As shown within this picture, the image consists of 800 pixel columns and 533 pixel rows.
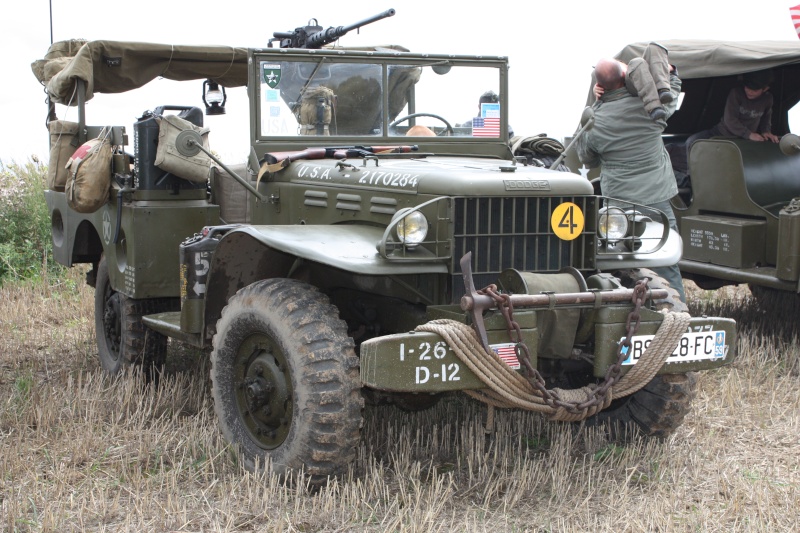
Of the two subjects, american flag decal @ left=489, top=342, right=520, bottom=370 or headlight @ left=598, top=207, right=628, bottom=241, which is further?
headlight @ left=598, top=207, right=628, bottom=241

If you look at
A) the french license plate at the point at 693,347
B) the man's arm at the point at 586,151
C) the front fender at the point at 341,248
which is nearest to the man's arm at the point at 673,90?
the man's arm at the point at 586,151

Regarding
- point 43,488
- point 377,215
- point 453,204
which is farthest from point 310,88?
point 43,488

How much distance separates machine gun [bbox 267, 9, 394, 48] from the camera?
275 inches

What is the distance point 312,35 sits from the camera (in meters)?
7.23

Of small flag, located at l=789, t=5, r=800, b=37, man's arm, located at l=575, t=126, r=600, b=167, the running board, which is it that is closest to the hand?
small flag, located at l=789, t=5, r=800, b=37

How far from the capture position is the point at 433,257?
4.29 meters

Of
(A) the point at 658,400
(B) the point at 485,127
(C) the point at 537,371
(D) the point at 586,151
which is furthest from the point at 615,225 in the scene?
(D) the point at 586,151

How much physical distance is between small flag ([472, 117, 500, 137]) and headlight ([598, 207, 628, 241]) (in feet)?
4.49

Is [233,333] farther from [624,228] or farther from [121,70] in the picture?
[121,70]

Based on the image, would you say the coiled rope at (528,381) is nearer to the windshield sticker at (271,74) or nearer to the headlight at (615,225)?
the headlight at (615,225)

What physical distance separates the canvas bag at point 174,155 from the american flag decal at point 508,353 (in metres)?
2.51

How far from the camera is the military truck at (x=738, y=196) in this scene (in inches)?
278

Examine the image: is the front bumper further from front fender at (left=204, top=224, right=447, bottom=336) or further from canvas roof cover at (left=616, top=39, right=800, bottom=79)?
canvas roof cover at (left=616, top=39, right=800, bottom=79)

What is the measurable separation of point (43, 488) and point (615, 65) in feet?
14.4
